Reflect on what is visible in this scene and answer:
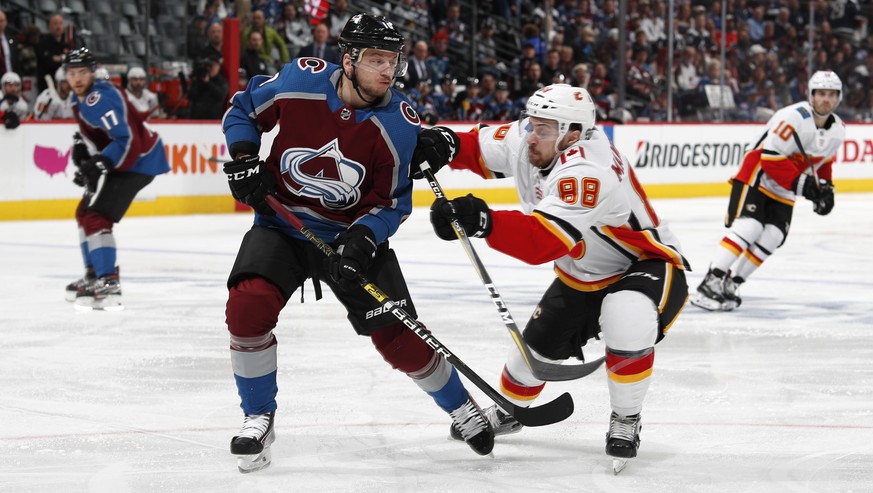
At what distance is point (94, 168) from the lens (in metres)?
5.42

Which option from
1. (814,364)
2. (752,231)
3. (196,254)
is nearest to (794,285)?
(752,231)

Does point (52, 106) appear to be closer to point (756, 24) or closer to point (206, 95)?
point (206, 95)

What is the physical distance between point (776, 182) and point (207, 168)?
523 centimetres

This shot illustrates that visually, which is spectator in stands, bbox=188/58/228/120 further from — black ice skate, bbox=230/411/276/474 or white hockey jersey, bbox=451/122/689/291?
black ice skate, bbox=230/411/276/474

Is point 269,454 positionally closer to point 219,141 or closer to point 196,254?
point 196,254

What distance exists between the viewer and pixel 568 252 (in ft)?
9.39

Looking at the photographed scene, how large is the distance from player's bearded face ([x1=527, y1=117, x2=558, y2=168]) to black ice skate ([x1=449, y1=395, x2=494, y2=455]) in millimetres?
653

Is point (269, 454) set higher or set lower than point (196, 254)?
higher

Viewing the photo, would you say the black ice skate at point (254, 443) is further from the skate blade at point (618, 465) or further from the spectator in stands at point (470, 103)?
the spectator in stands at point (470, 103)

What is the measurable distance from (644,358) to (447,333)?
1.99 m

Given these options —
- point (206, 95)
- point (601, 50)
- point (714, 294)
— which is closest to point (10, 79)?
point (206, 95)

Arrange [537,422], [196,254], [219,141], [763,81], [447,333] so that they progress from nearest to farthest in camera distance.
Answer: [537,422] → [447,333] → [196,254] → [219,141] → [763,81]

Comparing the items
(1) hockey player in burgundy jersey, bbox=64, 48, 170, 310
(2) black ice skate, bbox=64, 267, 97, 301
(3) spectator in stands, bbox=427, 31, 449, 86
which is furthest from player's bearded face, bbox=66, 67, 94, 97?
(3) spectator in stands, bbox=427, 31, 449, 86

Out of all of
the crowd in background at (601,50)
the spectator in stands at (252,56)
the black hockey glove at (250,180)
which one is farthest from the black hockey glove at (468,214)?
the crowd in background at (601,50)
